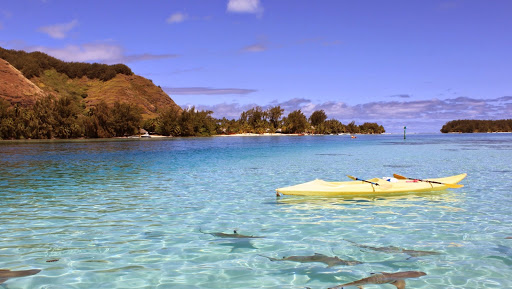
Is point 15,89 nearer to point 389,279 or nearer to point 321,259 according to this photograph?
point 321,259

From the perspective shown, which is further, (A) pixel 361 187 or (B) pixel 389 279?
(A) pixel 361 187

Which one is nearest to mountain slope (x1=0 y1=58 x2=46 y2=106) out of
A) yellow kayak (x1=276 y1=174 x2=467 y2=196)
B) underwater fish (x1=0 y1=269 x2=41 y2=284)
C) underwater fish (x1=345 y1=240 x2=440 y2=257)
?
yellow kayak (x1=276 y1=174 x2=467 y2=196)

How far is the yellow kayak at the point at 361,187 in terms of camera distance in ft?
51.0

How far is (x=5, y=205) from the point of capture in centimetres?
1507

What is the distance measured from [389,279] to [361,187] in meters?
9.08

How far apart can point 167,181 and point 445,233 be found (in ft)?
53.1

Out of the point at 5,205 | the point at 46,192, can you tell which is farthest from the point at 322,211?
the point at 46,192

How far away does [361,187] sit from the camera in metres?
Result: 16.0

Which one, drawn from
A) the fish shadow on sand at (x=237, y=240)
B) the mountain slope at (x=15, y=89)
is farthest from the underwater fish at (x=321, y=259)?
the mountain slope at (x=15, y=89)

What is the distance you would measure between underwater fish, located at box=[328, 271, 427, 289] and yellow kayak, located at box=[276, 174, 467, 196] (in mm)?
8104

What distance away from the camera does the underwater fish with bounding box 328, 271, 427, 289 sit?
22.6 feet

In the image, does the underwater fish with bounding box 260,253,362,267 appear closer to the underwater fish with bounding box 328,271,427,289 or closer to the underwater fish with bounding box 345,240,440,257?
the underwater fish with bounding box 328,271,427,289

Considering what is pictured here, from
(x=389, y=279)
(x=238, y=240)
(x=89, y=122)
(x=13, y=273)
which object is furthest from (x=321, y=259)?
(x=89, y=122)

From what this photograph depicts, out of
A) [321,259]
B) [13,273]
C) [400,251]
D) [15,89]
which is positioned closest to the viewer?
[13,273]
